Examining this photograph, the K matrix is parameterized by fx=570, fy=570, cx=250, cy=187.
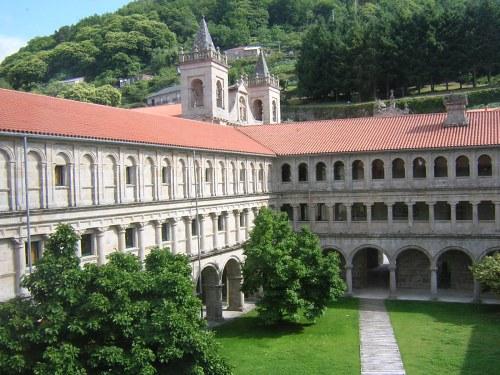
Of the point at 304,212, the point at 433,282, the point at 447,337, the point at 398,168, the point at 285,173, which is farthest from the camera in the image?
the point at 285,173

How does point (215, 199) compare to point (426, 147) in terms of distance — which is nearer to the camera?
point (215, 199)

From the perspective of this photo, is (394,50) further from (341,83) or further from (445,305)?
(445,305)

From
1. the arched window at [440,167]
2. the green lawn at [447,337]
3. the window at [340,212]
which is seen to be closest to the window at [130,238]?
the green lawn at [447,337]

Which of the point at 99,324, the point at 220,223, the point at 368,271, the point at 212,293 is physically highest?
the point at 220,223

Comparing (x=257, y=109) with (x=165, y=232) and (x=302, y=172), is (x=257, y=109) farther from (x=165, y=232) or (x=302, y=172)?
(x=165, y=232)

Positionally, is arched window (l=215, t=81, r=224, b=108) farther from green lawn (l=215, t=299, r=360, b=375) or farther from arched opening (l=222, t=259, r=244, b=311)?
green lawn (l=215, t=299, r=360, b=375)

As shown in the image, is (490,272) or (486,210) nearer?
(490,272)

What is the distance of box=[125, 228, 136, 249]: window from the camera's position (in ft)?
97.1

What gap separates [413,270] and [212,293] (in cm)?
1717

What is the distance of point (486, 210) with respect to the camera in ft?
135

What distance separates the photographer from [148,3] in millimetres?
178250

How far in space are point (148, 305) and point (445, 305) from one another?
27093 mm

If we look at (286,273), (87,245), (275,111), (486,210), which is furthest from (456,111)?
(275,111)

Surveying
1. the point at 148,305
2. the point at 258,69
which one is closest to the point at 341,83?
the point at 258,69
